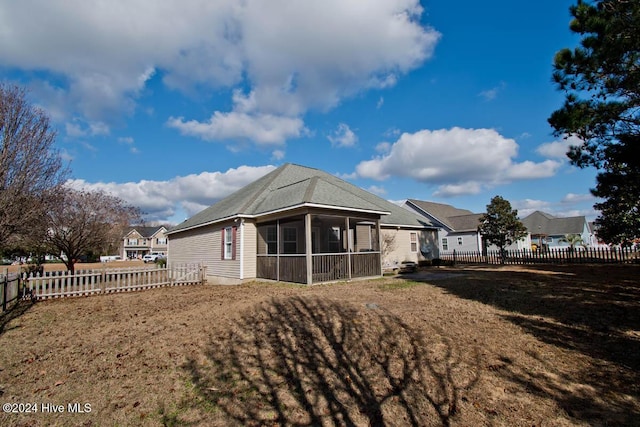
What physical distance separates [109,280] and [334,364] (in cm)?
1263

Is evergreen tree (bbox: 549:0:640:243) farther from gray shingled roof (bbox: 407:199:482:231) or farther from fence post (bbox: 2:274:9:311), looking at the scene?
gray shingled roof (bbox: 407:199:482:231)

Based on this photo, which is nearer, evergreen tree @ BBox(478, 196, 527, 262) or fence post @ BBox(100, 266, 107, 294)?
fence post @ BBox(100, 266, 107, 294)

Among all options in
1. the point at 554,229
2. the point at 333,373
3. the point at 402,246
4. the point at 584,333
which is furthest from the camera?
the point at 554,229

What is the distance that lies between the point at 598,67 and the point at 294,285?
A: 10.7m

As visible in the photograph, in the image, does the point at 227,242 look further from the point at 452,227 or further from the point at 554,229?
the point at 554,229

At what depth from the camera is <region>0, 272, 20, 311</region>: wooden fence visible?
9.12 metres

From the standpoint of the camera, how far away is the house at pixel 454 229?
113 ft

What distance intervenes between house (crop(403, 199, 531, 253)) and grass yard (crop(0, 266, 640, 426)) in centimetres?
2735

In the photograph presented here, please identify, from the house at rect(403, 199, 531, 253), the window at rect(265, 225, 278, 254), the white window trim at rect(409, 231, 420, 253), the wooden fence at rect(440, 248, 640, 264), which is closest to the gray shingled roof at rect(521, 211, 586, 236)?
the house at rect(403, 199, 531, 253)

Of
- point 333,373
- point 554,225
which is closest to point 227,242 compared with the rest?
point 333,373

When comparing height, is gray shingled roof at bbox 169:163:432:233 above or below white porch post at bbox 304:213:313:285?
above

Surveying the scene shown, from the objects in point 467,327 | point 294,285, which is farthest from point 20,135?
point 467,327

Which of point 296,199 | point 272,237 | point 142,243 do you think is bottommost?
point 272,237

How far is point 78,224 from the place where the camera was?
19797 millimetres
